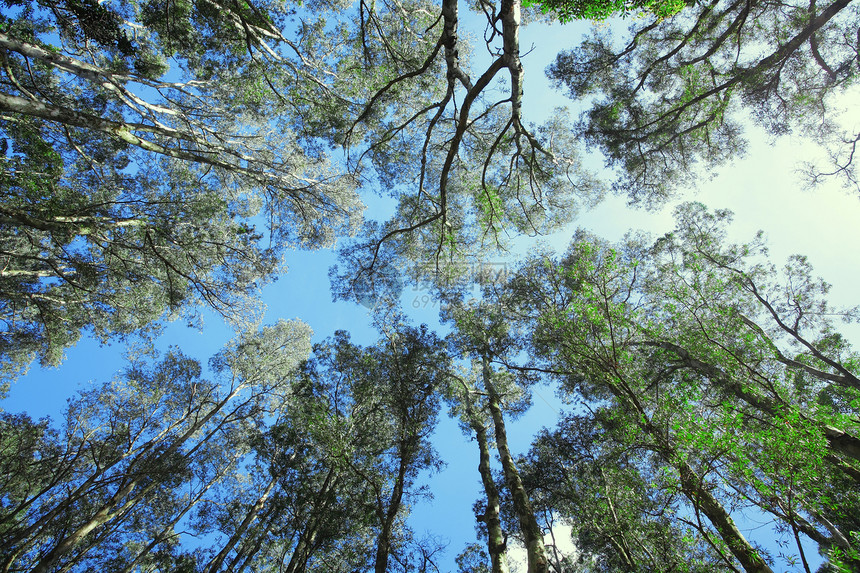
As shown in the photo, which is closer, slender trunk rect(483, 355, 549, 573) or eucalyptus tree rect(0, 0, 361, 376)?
slender trunk rect(483, 355, 549, 573)

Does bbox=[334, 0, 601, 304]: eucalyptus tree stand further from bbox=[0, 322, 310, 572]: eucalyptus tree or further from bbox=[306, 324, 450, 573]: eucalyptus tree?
bbox=[0, 322, 310, 572]: eucalyptus tree

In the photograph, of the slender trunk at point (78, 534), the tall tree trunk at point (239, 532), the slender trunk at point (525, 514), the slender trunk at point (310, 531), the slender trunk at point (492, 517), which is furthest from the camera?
the tall tree trunk at point (239, 532)

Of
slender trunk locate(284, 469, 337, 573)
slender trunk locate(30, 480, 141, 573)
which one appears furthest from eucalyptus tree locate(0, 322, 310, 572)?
slender trunk locate(284, 469, 337, 573)

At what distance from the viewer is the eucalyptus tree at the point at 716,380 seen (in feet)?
13.1

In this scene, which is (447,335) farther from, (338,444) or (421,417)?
(338,444)

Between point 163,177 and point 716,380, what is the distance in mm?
18055

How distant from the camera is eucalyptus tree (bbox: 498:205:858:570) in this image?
13.1 feet

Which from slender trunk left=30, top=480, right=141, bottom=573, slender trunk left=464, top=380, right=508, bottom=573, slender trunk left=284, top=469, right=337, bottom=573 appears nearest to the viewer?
slender trunk left=464, top=380, right=508, bottom=573

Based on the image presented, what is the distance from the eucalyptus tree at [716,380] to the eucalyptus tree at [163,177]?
9.27 metres

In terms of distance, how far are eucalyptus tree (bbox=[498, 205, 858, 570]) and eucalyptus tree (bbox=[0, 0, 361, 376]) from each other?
9.27 meters

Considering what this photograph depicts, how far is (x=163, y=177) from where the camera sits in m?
12.9

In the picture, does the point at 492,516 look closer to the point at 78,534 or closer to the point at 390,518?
the point at 390,518

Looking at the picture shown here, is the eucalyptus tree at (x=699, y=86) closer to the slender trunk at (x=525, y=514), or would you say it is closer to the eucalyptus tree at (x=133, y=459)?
the slender trunk at (x=525, y=514)

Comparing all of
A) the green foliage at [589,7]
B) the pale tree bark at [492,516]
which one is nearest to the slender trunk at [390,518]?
the pale tree bark at [492,516]
